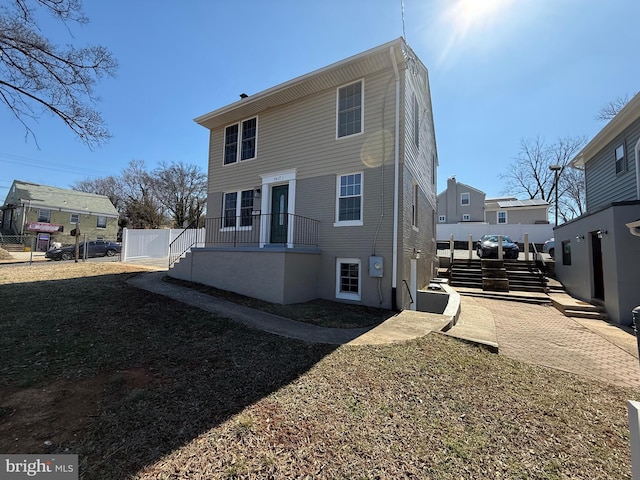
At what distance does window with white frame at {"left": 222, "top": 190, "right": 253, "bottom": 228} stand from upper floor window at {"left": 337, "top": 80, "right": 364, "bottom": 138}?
4126 millimetres

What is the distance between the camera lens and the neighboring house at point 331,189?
8141 mm

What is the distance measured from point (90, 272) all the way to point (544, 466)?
1329cm

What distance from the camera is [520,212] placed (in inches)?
1233

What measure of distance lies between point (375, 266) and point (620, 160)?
10.1m

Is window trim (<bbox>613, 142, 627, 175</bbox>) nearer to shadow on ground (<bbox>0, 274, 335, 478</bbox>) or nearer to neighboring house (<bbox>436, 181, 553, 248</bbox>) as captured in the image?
shadow on ground (<bbox>0, 274, 335, 478</bbox>)

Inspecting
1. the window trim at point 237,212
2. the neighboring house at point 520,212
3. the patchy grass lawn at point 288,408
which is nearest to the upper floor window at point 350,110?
the window trim at point 237,212

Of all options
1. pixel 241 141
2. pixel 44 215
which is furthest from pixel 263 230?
pixel 44 215

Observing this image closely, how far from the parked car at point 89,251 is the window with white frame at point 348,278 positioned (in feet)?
65.1

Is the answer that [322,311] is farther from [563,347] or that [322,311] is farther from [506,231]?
[506,231]

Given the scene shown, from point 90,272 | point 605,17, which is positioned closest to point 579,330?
point 605,17

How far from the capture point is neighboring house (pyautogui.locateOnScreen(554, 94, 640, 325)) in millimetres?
8148

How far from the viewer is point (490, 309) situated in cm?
987

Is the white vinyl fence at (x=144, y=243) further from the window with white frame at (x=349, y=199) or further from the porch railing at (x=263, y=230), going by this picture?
the window with white frame at (x=349, y=199)

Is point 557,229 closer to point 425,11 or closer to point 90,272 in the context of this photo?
point 425,11
